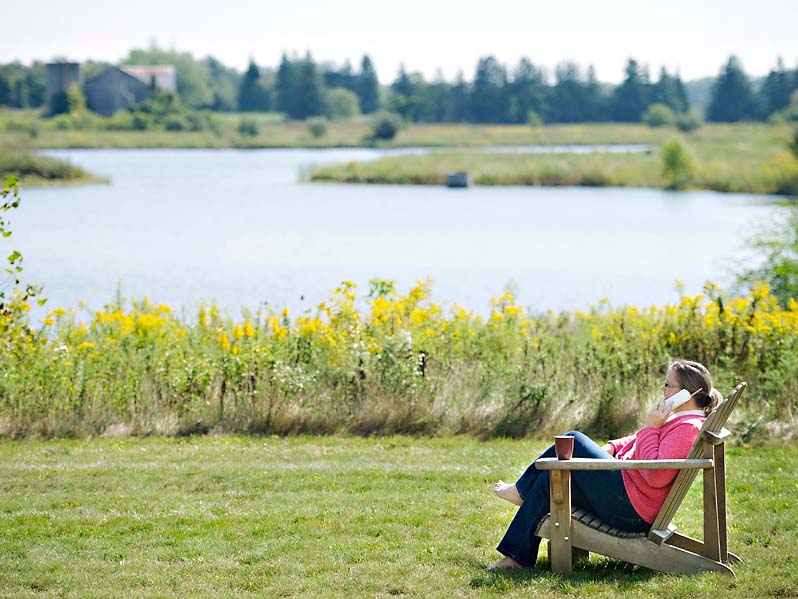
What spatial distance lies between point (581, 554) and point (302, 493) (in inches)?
79.1

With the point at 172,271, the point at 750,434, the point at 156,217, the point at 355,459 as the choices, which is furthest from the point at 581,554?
the point at 156,217

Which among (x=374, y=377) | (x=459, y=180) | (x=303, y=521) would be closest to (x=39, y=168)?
(x=459, y=180)

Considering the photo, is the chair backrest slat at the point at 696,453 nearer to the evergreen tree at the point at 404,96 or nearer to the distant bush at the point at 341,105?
the evergreen tree at the point at 404,96

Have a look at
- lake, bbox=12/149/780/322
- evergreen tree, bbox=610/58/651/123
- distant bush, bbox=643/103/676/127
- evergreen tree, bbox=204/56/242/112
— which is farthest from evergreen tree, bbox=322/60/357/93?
lake, bbox=12/149/780/322

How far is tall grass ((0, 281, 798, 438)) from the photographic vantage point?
883 cm

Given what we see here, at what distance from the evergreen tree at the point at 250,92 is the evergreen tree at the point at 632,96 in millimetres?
44061

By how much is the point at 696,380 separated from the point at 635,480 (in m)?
0.56

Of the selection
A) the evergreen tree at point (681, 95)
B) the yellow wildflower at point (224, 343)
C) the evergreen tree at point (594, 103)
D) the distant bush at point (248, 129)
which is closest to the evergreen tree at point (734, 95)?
the evergreen tree at point (681, 95)

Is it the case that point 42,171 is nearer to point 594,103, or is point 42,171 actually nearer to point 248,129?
point 248,129

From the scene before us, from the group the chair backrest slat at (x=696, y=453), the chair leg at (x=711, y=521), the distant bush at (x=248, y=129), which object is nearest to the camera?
the chair backrest slat at (x=696, y=453)

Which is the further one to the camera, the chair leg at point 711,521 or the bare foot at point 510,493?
the bare foot at point 510,493

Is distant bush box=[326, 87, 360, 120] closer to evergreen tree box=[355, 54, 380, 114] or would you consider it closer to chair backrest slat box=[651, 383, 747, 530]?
evergreen tree box=[355, 54, 380, 114]

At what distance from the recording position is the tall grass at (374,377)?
883cm

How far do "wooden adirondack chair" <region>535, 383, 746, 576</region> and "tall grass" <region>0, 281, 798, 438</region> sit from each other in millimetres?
3368
